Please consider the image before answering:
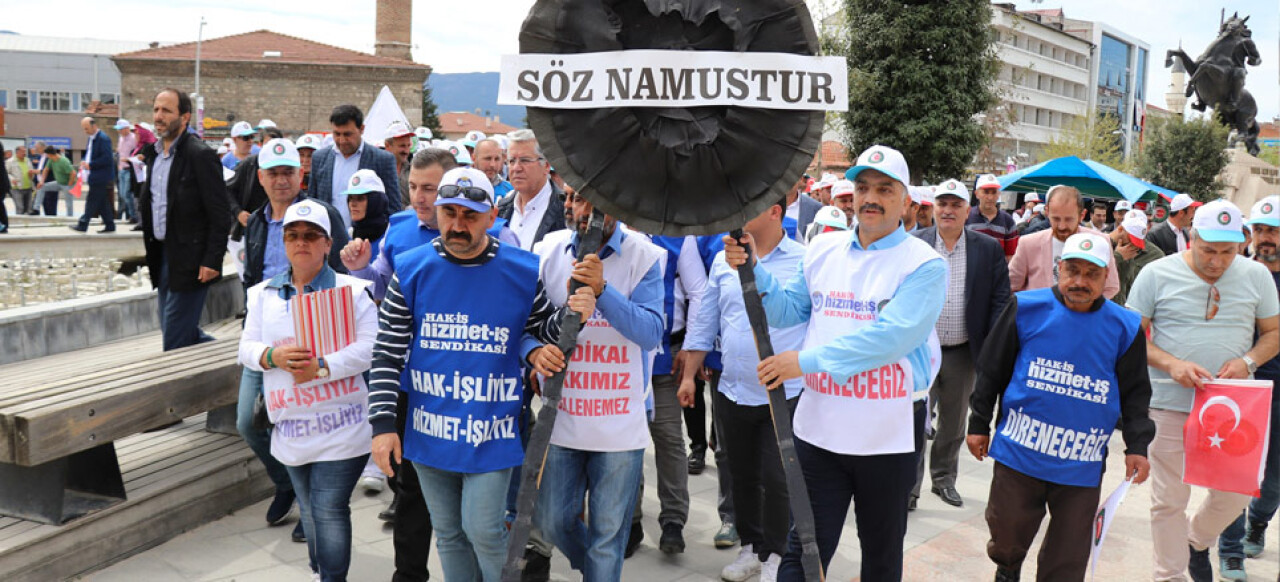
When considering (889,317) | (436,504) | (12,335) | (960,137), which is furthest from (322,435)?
(960,137)

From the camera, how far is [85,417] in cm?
437

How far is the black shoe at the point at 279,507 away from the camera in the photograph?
5.34m

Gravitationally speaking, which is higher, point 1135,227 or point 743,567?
point 1135,227

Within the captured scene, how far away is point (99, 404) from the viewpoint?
14.6 ft

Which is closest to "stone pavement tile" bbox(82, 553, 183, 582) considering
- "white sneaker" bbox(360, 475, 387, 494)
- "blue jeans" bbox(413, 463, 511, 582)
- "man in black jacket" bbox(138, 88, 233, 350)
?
"white sneaker" bbox(360, 475, 387, 494)

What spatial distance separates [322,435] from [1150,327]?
170 inches

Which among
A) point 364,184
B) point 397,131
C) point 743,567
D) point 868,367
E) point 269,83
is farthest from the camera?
point 269,83

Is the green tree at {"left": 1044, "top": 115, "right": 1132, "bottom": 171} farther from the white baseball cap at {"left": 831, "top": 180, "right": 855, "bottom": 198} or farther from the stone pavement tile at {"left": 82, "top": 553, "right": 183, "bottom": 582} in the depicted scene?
the stone pavement tile at {"left": 82, "top": 553, "right": 183, "bottom": 582}

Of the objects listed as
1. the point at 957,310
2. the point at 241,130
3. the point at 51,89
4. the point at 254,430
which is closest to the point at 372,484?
the point at 254,430

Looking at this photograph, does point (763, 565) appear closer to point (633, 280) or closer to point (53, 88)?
point (633, 280)

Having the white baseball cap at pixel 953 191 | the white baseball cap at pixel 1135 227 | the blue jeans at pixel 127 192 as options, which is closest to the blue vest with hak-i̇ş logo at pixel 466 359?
the white baseball cap at pixel 953 191

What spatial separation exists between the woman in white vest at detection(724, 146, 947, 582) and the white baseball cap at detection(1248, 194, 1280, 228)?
10.7 ft

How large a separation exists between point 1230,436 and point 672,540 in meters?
2.89

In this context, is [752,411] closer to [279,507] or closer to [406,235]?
[406,235]
